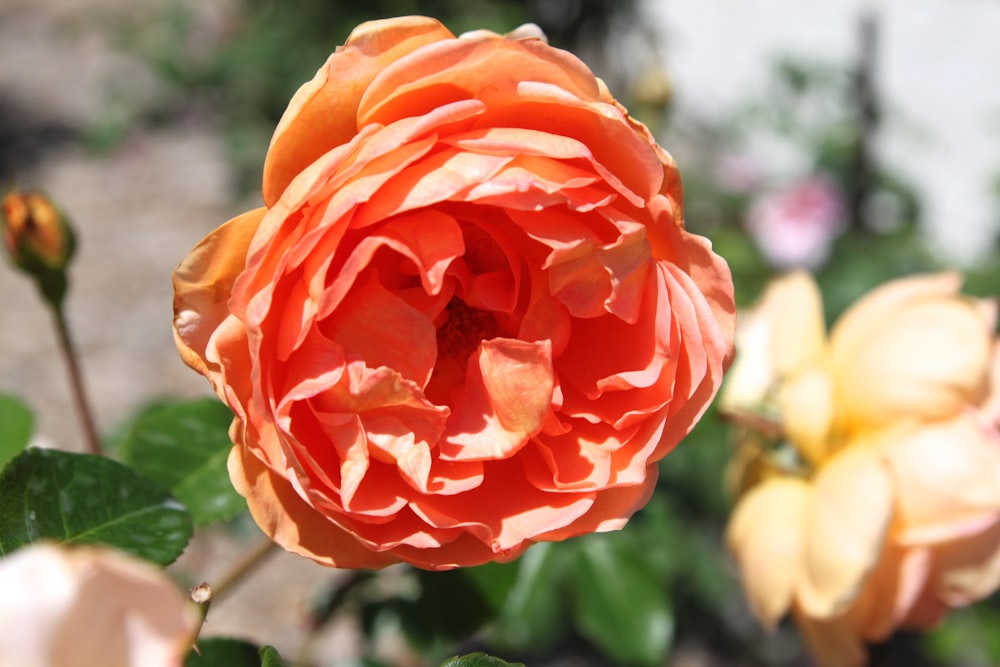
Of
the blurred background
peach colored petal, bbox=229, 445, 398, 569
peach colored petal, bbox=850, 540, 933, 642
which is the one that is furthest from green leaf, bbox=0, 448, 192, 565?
peach colored petal, bbox=850, 540, 933, 642

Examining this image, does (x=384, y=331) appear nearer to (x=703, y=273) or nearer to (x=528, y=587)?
(x=703, y=273)

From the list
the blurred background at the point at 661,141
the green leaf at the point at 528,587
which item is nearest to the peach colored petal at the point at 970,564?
the blurred background at the point at 661,141

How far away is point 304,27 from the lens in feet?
10.6

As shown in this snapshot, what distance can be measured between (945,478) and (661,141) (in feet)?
6.95

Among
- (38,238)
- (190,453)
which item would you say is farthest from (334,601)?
(38,238)

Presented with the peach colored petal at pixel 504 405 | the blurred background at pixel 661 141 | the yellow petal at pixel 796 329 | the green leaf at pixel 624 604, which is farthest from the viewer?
the blurred background at pixel 661 141

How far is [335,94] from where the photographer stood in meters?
0.47

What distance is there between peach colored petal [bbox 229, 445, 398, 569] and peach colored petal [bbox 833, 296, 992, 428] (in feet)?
1.52

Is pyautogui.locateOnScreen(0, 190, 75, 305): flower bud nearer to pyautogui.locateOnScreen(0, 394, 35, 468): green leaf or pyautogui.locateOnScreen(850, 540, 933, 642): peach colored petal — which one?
pyautogui.locateOnScreen(0, 394, 35, 468): green leaf

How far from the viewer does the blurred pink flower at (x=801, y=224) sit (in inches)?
83.1

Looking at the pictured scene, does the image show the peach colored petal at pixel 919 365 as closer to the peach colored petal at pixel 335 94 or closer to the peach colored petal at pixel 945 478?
the peach colored petal at pixel 945 478

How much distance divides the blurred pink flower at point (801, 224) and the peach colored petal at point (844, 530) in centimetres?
142

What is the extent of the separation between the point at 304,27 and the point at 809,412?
2.84 metres

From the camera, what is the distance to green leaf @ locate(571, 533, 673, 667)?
3.07 feet
